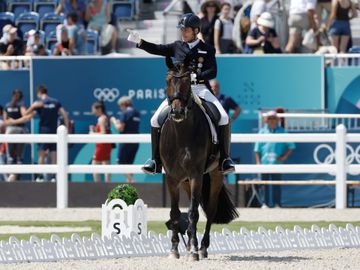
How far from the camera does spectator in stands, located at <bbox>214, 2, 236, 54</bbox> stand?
23598 mm

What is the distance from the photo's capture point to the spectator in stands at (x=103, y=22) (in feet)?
83.4

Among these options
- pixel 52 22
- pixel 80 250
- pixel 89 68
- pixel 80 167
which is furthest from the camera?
pixel 52 22

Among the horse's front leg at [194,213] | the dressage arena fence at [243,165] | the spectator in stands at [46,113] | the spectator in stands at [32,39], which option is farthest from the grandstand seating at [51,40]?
the horse's front leg at [194,213]

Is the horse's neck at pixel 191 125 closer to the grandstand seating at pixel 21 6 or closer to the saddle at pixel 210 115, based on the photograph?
the saddle at pixel 210 115

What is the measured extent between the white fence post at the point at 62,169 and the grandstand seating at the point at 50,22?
221 inches

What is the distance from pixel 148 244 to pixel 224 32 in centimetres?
1153

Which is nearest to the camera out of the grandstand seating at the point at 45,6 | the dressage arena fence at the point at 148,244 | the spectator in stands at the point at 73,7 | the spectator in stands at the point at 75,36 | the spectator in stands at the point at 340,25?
the dressage arena fence at the point at 148,244

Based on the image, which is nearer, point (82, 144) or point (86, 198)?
point (86, 198)

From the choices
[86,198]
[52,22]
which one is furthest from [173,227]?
[52,22]

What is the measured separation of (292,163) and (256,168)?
1206 millimetres

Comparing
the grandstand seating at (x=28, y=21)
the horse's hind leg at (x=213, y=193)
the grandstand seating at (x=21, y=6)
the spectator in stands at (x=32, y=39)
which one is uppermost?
the grandstand seating at (x=21, y=6)

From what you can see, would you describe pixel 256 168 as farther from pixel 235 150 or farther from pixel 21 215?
pixel 21 215

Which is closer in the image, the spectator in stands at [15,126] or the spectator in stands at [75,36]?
the spectator in stands at [15,126]

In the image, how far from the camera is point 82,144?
23062 millimetres
